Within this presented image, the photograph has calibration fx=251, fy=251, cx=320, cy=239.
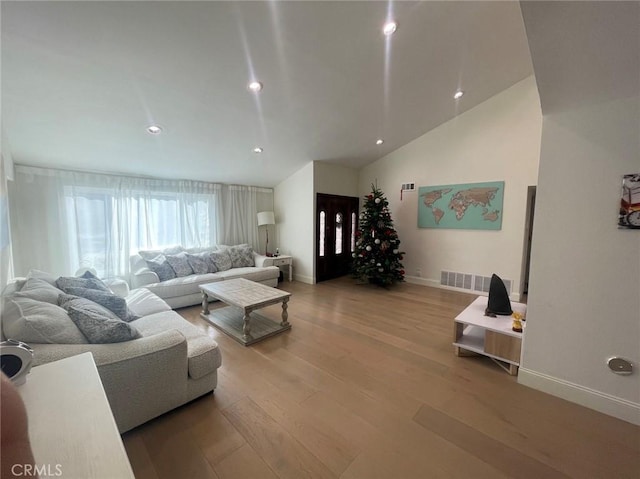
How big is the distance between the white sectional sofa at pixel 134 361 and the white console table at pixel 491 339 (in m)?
2.18

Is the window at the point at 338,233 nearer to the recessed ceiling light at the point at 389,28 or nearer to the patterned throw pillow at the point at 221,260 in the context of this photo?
the patterned throw pillow at the point at 221,260

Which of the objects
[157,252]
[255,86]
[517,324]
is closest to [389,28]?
[255,86]

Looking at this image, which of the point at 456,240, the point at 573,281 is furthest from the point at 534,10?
the point at 456,240

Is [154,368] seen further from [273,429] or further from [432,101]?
[432,101]

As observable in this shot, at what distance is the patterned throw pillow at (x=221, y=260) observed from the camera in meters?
4.40

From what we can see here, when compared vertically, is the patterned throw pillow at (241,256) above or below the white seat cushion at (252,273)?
above

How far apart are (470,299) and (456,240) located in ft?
3.45

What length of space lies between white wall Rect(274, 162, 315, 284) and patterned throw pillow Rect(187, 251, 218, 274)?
1655 mm

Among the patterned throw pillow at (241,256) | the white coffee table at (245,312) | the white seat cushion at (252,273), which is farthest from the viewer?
the patterned throw pillow at (241,256)

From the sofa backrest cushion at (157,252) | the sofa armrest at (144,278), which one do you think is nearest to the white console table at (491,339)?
the sofa armrest at (144,278)

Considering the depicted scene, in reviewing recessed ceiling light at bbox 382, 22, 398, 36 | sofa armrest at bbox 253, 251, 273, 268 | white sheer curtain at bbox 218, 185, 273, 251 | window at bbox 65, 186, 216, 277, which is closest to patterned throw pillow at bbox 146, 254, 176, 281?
window at bbox 65, 186, 216, 277

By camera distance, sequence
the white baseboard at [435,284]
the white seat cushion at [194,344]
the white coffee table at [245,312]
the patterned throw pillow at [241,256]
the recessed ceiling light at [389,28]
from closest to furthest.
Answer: the white seat cushion at [194,344] < the recessed ceiling light at [389,28] < the white coffee table at [245,312] < the white baseboard at [435,284] < the patterned throw pillow at [241,256]

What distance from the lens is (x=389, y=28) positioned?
2.26 m

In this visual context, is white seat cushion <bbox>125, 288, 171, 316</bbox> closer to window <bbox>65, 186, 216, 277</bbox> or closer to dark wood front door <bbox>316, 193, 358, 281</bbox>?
window <bbox>65, 186, 216, 277</bbox>
